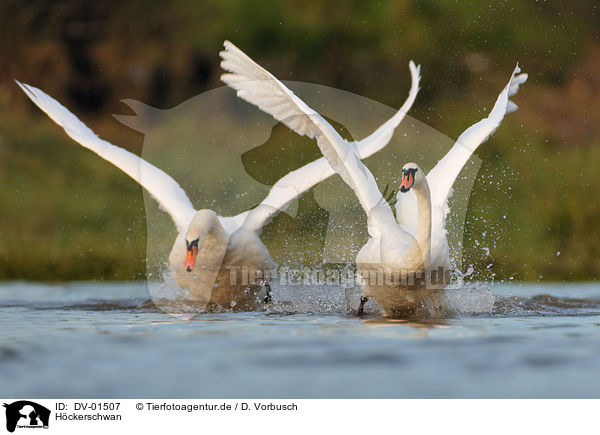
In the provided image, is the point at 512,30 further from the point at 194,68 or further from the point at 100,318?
the point at 100,318

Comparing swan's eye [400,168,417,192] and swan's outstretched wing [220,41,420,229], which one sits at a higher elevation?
swan's outstretched wing [220,41,420,229]

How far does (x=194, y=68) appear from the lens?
17656 mm

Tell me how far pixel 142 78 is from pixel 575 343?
12626 mm

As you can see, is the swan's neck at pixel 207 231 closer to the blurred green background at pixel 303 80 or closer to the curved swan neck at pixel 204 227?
the curved swan neck at pixel 204 227

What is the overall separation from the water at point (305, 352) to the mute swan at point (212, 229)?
27 cm

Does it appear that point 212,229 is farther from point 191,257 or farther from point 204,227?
point 191,257

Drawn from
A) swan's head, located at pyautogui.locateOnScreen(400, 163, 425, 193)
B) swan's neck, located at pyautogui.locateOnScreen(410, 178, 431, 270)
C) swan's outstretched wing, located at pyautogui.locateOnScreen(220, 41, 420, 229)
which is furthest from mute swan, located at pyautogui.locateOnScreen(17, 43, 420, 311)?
swan's neck, located at pyautogui.locateOnScreen(410, 178, 431, 270)

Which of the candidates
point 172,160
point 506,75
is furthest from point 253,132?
point 506,75

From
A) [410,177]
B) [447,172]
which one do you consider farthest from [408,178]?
[447,172]

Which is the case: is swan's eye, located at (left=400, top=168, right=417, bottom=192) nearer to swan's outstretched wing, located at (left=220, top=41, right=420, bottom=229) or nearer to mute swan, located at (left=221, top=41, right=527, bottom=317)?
mute swan, located at (left=221, top=41, right=527, bottom=317)
